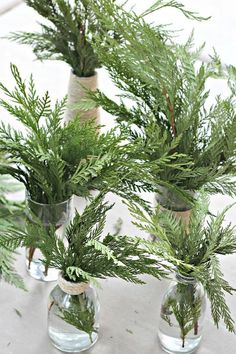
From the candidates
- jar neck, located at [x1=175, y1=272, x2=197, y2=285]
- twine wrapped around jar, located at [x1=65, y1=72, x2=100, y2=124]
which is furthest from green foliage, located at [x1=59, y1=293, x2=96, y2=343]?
twine wrapped around jar, located at [x1=65, y1=72, x2=100, y2=124]

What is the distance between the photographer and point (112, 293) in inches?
34.5

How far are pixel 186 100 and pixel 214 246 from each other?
0.21m

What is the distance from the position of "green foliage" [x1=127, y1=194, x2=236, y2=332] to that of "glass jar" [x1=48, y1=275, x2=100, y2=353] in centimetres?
→ 10

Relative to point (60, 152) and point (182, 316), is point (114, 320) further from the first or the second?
point (60, 152)

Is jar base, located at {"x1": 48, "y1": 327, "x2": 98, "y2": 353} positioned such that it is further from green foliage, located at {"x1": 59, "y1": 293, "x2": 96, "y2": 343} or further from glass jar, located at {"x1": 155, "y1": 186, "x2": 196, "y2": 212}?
glass jar, located at {"x1": 155, "y1": 186, "x2": 196, "y2": 212}

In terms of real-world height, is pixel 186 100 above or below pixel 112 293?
above

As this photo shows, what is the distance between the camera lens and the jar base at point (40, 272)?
2.88 ft

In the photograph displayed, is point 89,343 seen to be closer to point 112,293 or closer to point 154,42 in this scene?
point 112,293

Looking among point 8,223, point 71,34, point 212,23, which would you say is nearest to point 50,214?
point 8,223

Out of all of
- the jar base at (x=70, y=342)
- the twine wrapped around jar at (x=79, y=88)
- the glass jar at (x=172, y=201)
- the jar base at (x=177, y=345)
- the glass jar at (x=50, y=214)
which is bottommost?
the jar base at (x=70, y=342)

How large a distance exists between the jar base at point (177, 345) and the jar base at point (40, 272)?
0.17 meters

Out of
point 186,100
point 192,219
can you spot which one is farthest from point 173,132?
point 192,219

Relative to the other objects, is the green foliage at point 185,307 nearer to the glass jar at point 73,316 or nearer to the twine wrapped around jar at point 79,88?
the glass jar at point 73,316

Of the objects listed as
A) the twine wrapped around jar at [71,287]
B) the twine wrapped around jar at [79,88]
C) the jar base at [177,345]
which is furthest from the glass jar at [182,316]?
the twine wrapped around jar at [79,88]
